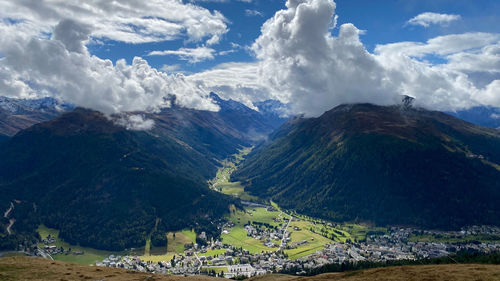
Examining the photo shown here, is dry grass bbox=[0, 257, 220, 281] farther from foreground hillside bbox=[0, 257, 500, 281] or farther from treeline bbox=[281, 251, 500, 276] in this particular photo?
treeline bbox=[281, 251, 500, 276]

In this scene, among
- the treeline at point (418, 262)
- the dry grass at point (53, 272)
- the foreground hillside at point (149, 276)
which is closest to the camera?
the foreground hillside at point (149, 276)

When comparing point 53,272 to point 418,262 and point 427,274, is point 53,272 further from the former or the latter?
point 418,262

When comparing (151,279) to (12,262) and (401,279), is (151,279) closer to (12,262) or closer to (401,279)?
(12,262)

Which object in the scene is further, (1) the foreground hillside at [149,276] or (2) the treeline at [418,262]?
(2) the treeline at [418,262]

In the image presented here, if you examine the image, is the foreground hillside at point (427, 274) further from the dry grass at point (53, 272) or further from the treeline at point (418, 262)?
the treeline at point (418, 262)

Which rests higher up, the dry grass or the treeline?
the dry grass

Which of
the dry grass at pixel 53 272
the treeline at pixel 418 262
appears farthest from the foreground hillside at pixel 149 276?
the treeline at pixel 418 262

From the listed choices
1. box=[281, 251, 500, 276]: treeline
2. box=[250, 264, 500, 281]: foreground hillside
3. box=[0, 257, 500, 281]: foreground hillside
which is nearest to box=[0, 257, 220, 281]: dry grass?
box=[0, 257, 500, 281]: foreground hillside

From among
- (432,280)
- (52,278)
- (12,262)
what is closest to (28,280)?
(52,278)
